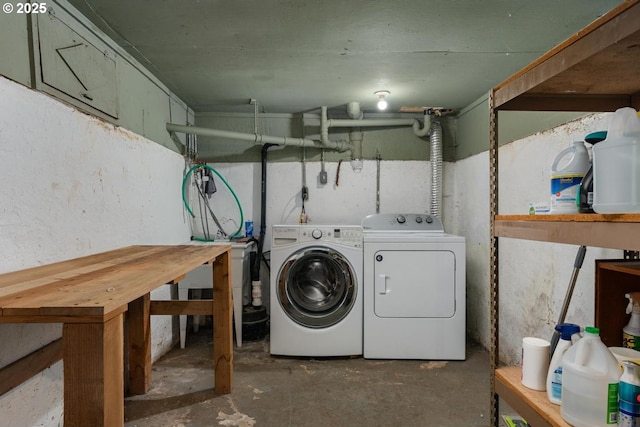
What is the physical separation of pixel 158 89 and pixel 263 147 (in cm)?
106

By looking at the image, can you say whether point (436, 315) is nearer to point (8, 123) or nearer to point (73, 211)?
point (73, 211)

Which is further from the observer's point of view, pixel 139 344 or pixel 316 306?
pixel 316 306

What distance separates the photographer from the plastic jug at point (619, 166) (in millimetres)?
712

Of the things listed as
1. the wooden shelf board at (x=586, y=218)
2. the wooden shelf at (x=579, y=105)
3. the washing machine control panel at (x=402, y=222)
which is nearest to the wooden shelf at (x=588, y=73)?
the wooden shelf at (x=579, y=105)

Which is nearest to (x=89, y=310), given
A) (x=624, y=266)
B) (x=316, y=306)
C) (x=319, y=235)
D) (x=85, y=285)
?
(x=85, y=285)

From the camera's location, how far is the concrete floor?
5.91 ft

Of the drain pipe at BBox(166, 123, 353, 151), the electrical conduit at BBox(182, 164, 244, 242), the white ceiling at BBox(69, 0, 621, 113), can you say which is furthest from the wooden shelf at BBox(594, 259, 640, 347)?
the electrical conduit at BBox(182, 164, 244, 242)

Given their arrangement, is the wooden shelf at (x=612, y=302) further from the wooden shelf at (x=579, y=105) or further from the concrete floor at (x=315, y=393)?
the concrete floor at (x=315, y=393)

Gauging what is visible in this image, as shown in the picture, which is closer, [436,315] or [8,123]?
[8,123]

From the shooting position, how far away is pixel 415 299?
2.53 m

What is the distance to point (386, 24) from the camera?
170 cm

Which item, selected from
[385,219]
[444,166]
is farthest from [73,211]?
[444,166]

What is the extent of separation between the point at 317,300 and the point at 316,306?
81 millimetres

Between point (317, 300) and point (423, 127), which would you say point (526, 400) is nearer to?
point (317, 300)
